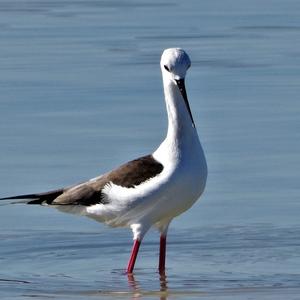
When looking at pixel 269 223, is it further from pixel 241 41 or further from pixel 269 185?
pixel 241 41

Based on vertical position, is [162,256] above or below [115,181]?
below

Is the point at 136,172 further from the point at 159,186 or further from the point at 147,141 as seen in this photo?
the point at 147,141

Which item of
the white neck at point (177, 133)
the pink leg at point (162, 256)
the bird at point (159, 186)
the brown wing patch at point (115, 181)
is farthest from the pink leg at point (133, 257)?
the white neck at point (177, 133)

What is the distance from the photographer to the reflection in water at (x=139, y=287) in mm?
9824

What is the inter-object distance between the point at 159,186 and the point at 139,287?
71 cm

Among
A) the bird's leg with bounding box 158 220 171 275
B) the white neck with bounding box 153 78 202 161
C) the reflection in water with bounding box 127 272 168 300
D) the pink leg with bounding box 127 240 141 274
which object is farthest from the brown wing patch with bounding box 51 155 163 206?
the reflection in water with bounding box 127 272 168 300

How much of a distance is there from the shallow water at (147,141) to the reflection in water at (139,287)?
0.7 inches

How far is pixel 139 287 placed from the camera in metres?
10.2

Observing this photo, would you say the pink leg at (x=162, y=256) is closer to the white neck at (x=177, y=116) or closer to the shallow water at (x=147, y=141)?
the shallow water at (x=147, y=141)

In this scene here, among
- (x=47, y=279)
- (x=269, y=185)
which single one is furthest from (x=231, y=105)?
(x=47, y=279)

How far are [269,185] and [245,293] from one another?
2933 millimetres

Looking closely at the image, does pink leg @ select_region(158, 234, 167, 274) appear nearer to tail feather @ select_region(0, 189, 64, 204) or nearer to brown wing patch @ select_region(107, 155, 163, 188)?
brown wing patch @ select_region(107, 155, 163, 188)

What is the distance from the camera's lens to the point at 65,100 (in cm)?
1551

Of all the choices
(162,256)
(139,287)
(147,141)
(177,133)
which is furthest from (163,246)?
(147,141)
